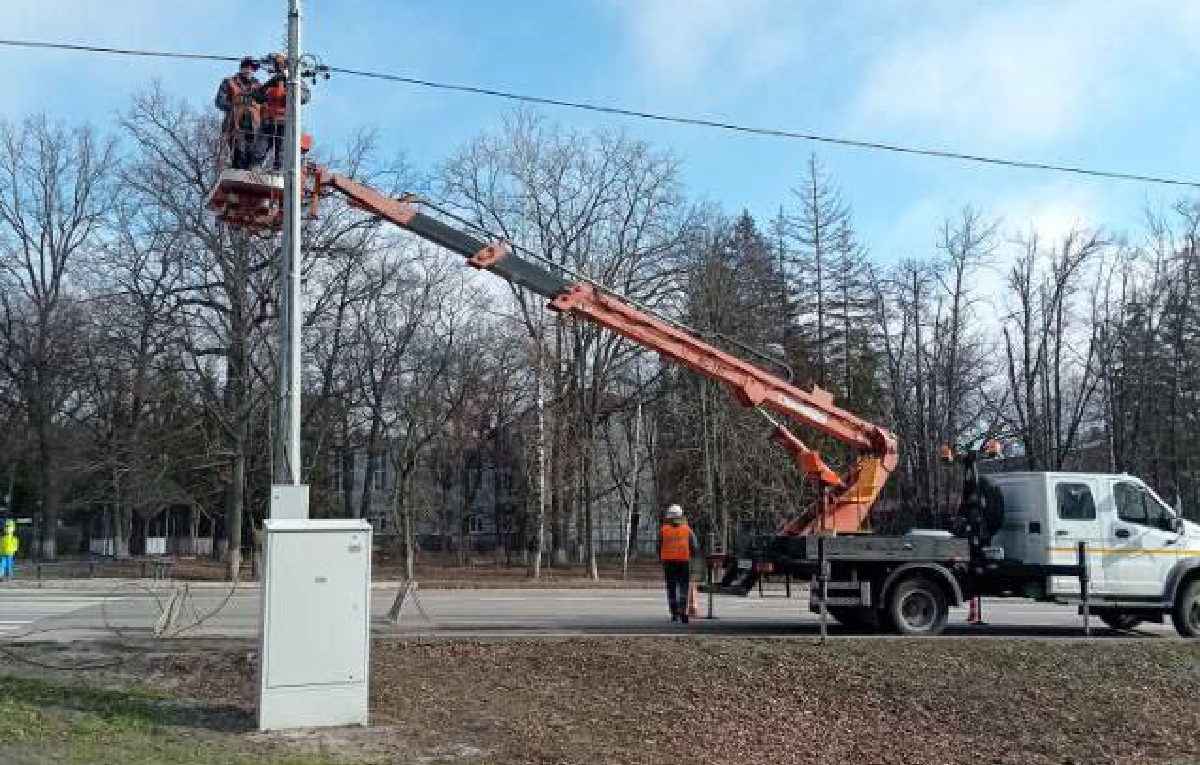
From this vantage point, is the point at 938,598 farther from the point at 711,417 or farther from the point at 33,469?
the point at 33,469

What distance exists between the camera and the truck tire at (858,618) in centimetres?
1538

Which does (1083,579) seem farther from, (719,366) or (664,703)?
(664,703)

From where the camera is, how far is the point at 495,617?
18.4 m

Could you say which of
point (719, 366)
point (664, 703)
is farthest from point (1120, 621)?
point (664, 703)

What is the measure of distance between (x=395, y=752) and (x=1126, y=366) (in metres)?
48.0

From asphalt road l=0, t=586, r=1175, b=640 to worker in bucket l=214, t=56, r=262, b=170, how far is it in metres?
6.10

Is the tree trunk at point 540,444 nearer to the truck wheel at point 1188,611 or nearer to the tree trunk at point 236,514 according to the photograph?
the tree trunk at point 236,514

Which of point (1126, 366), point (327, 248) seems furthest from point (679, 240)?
point (1126, 366)

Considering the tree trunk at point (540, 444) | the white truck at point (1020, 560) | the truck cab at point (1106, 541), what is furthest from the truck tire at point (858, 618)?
the tree trunk at point (540, 444)

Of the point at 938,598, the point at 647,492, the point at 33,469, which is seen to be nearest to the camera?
the point at 938,598

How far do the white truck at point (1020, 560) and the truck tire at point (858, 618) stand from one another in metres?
0.02

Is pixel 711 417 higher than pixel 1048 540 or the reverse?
higher

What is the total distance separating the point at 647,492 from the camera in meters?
53.2

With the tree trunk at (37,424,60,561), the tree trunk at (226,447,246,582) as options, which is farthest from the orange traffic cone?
the tree trunk at (37,424,60,561)
